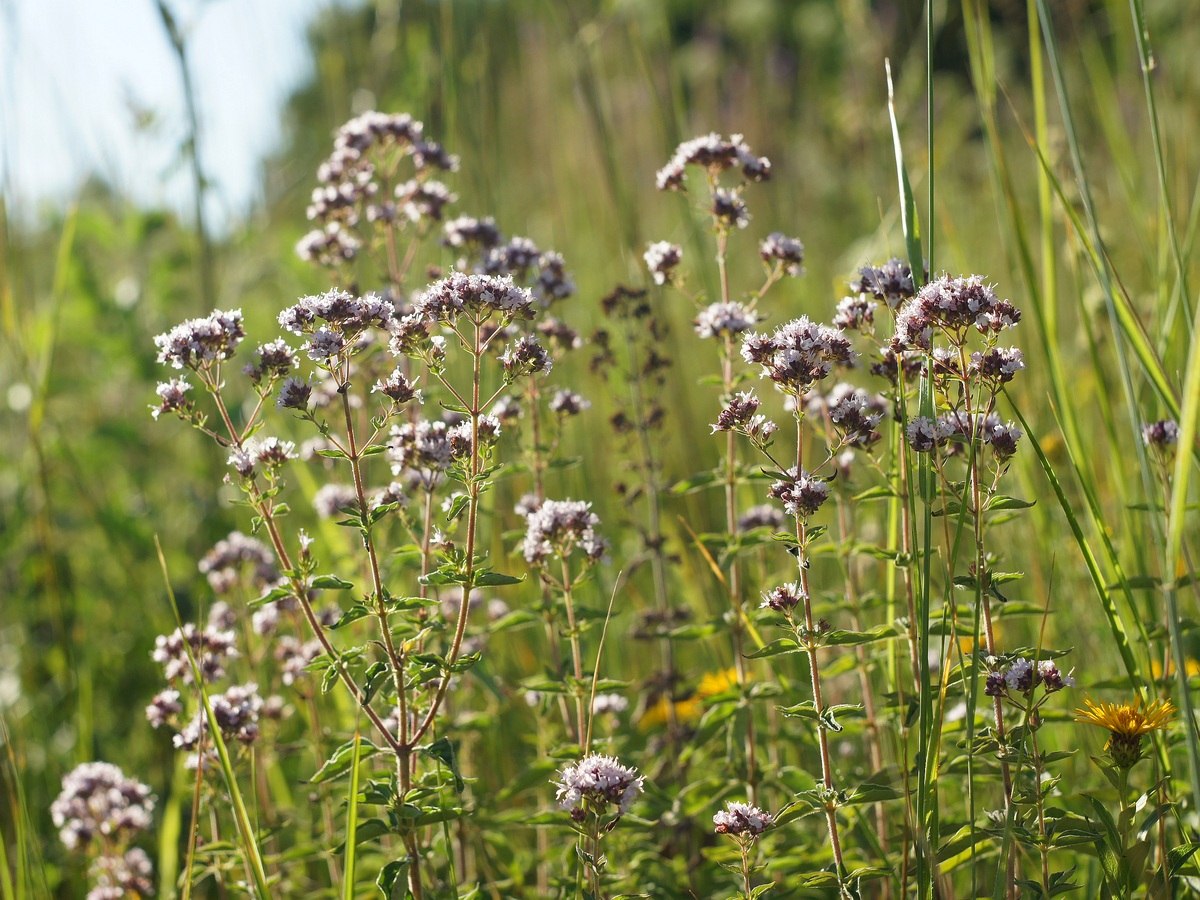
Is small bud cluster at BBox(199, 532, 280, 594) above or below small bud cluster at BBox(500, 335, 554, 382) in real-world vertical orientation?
below

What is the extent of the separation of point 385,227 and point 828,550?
177cm

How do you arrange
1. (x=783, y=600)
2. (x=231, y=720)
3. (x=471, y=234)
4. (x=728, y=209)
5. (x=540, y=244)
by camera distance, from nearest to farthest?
(x=783, y=600), (x=231, y=720), (x=728, y=209), (x=471, y=234), (x=540, y=244)

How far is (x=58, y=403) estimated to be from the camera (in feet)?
20.9

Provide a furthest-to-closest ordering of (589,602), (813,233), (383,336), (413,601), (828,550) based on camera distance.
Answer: (813,233) → (589,602) → (383,336) → (828,550) → (413,601)

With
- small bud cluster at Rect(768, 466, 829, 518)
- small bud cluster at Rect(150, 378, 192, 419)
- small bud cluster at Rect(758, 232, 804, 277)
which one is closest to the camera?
small bud cluster at Rect(768, 466, 829, 518)

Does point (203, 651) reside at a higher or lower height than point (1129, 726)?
higher

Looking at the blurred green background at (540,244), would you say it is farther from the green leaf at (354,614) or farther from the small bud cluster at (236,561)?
the green leaf at (354,614)

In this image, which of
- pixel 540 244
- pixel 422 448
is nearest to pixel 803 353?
pixel 422 448

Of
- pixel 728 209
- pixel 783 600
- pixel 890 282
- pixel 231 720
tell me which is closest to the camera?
pixel 783 600

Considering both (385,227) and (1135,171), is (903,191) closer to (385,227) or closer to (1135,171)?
(385,227)

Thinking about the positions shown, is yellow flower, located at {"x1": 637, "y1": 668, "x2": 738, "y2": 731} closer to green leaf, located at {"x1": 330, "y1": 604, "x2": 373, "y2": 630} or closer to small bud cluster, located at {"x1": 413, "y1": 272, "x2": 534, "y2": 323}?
green leaf, located at {"x1": 330, "y1": 604, "x2": 373, "y2": 630}

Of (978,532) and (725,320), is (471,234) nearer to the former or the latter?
(725,320)

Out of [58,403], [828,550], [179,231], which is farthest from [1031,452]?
[58,403]

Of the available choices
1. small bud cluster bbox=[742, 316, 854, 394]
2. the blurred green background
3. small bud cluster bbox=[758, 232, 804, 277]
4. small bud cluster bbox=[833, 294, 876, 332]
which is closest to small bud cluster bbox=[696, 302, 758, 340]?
small bud cluster bbox=[758, 232, 804, 277]
